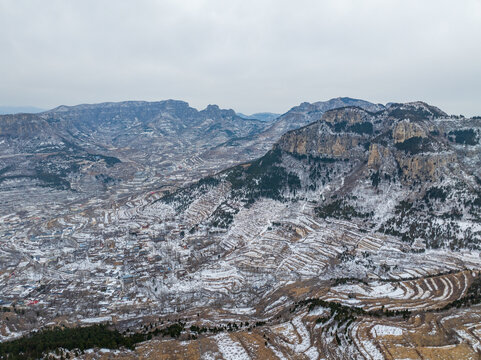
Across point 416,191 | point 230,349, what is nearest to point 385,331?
point 230,349

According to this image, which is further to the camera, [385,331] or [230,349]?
[230,349]

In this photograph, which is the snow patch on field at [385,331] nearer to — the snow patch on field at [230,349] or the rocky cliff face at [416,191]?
the snow patch on field at [230,349]

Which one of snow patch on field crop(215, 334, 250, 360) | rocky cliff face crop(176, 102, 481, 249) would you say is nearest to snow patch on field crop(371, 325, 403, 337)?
snow patch on field crop(215, 334, 250, 360)

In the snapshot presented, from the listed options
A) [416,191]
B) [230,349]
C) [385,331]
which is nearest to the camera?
[385,331]

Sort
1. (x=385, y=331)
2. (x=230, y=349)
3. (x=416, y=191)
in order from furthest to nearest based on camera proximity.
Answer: (x=416, y=191) → (x=230, y=349) → (x=385, y=331)

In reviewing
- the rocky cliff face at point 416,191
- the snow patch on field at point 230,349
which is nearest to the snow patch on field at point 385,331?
the snow patch on field at point 230,349

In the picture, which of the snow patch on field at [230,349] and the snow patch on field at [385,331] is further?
the snow patch on field at [385,331]

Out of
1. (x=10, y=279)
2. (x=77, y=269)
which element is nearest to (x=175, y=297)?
(x=77, y=269)

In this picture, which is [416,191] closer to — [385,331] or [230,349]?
[385,331]

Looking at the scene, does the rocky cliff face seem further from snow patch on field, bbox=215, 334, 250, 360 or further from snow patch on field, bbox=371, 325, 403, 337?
snow patch on field, bbox=215, 334, 250, 360

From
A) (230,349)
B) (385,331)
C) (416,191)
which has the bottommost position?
(230,349)

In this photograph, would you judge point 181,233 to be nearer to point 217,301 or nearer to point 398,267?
point 217,301
